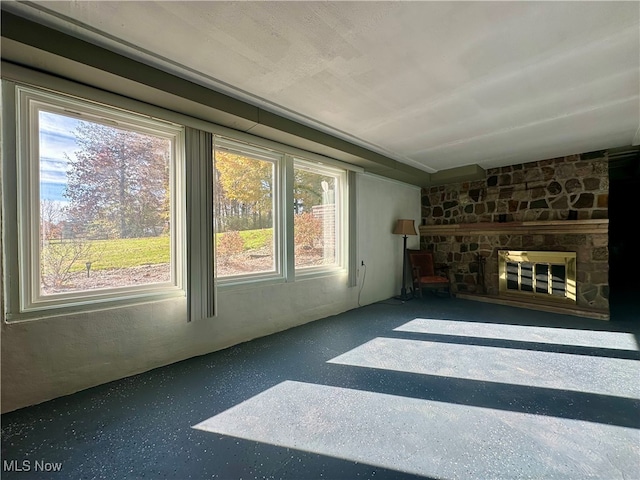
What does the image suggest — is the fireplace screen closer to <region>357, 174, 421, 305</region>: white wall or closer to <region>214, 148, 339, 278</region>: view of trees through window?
<region>357, 174, 421, 305</region>: white wall

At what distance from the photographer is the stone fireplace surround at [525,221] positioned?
13.6 ft

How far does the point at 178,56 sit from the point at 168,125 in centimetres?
82

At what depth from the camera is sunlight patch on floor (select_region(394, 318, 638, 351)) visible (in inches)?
119

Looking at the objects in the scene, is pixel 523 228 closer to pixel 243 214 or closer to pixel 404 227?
pixel 404 227

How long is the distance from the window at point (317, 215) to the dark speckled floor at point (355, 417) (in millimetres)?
1411

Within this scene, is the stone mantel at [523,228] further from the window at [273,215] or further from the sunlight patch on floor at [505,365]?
the window at [273,215]

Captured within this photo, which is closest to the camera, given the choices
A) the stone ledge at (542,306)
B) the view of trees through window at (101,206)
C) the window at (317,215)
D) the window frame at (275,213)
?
the view of trees through window at (101,206)

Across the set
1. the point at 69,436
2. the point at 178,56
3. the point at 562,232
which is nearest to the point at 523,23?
the point at 178,56

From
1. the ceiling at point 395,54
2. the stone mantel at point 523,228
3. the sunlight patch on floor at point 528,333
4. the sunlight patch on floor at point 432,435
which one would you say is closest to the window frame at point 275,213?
the ceiling at point 395,54

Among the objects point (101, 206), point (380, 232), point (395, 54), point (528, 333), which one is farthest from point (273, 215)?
point (528, 333)


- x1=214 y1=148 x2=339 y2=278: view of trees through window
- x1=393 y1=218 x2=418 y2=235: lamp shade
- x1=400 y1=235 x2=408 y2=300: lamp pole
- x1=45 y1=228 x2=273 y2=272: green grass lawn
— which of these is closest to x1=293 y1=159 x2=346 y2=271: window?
x1=214 y1=148 x2=339 y2=278: view of trees through window

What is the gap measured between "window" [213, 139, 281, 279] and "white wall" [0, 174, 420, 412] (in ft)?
1.03

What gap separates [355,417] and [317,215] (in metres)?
2.81

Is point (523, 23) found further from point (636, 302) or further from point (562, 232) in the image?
point (636, 302)
